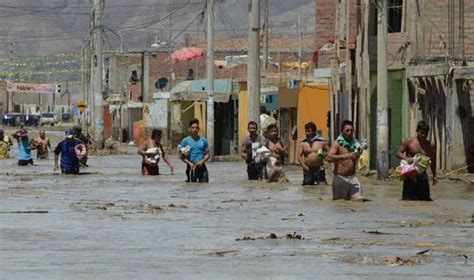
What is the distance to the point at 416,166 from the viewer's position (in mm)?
24734

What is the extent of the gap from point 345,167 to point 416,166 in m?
1.13

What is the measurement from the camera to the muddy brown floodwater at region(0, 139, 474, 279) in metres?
14.5

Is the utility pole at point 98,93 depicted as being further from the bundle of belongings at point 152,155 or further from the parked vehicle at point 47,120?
the parked vehicle at point 47,120

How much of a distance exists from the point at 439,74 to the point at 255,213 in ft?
49.9

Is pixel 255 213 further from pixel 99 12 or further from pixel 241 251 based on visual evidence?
pixel 99 12

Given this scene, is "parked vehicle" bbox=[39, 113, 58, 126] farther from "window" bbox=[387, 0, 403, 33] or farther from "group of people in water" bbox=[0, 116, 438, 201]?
"window" bbox=[387, 0, 403, 33]

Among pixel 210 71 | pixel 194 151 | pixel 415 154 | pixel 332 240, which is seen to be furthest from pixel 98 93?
pixel 332 240

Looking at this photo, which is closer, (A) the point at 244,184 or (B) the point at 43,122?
(A) the point at 244,184

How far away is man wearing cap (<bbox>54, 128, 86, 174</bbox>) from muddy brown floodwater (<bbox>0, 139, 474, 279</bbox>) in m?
4.45

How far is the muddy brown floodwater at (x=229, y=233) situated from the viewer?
47.4 ft

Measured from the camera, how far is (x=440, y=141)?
3881cm

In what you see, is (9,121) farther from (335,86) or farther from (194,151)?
(194,151)

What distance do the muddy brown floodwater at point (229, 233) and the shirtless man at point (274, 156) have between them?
0.70 m

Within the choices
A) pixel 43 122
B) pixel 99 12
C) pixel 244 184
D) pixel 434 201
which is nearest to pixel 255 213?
pixel 434 201
